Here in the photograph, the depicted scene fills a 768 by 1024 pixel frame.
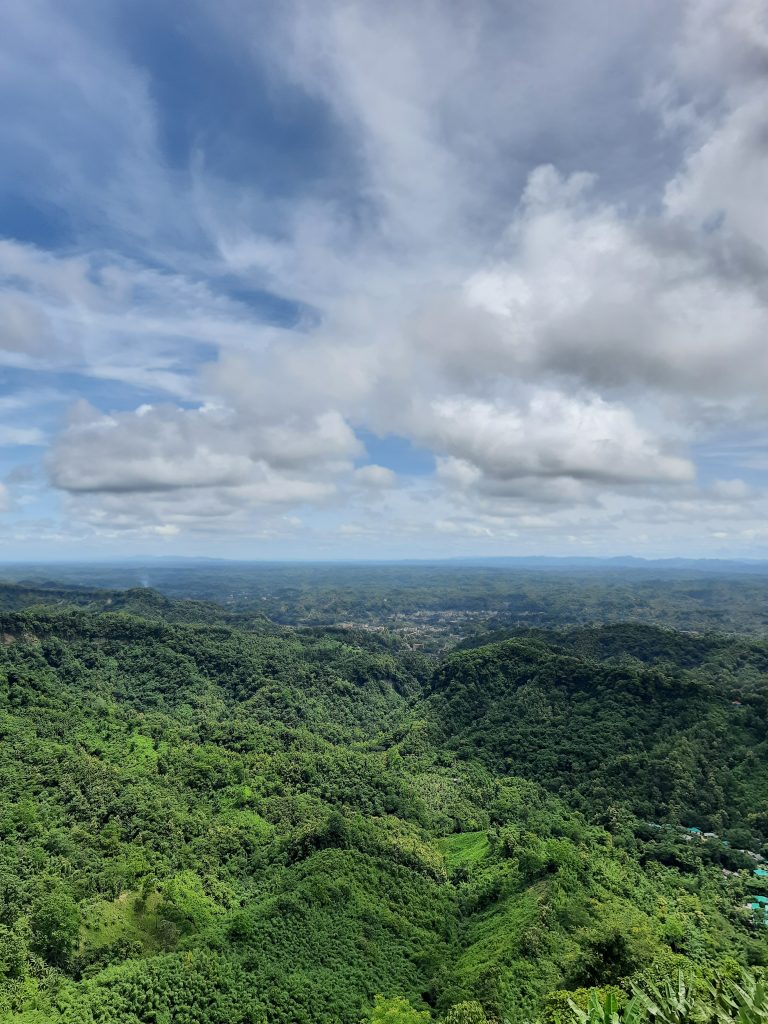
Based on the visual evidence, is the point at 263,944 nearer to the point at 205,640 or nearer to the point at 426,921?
the point at 426,921

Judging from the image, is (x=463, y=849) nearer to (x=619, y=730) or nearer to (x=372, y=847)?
(x=372, y=847)

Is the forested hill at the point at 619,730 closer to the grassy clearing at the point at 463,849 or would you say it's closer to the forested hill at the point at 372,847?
the forested hill at the point at 372,847

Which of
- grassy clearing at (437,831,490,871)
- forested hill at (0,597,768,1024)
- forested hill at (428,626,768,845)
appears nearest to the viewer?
forested hill at (0,597,768,1024)

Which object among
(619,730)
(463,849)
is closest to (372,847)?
(463,849)

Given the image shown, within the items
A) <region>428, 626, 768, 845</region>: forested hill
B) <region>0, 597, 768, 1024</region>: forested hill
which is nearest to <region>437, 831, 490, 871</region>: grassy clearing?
<region>0, 597, 768, 1024</region>: forested hill

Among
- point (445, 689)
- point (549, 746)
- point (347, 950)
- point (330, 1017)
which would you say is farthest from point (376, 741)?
point (330, 1017)

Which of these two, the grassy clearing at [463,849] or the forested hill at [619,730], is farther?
the forested hill at [619,730]

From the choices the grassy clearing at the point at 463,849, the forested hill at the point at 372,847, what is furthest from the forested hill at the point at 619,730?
the grassy clearing at the point at 463,849

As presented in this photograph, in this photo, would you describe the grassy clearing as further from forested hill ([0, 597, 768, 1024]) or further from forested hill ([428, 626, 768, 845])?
forested hill ([428, 626, 768, 845])
